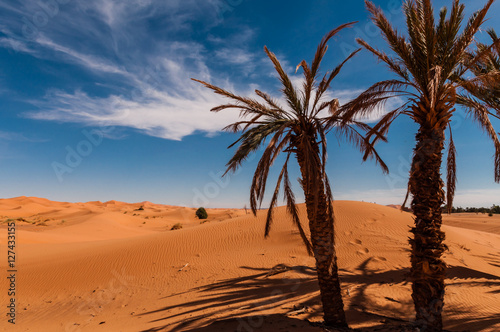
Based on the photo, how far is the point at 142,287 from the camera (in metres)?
10.5

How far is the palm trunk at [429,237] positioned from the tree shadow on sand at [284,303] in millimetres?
503

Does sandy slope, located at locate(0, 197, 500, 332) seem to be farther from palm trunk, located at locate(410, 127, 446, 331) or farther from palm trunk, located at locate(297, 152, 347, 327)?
palm trunk, located at locate(410, 127, 446, 331)

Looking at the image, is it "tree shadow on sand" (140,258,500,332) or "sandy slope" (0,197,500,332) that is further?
"sandy slope" (0,197,500,332)

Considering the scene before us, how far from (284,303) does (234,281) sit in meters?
2.67

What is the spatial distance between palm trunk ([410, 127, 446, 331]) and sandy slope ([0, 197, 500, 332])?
1.69 m

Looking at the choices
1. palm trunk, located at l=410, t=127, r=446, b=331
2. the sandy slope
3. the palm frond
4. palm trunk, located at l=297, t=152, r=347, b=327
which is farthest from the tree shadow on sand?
the palm frond

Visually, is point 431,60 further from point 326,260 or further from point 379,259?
point 379,259

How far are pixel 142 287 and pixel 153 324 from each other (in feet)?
12.7

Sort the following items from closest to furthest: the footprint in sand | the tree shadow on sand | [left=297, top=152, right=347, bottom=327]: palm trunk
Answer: [left=297, top=152, right=347, bottom=327]: palm trunk, the tree shadow on sand, the footprint in sand

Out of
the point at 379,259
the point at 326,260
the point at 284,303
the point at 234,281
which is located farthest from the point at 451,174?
the point at 234,281

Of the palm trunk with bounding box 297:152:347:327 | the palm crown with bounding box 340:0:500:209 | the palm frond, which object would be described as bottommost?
the palm trunk with bounding box 297:152:347:327

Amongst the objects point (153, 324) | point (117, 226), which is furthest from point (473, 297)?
point (117, 226)

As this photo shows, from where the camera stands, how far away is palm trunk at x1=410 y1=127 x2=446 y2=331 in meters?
5.46

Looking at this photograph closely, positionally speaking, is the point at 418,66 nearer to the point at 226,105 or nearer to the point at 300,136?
the point at 300,136
